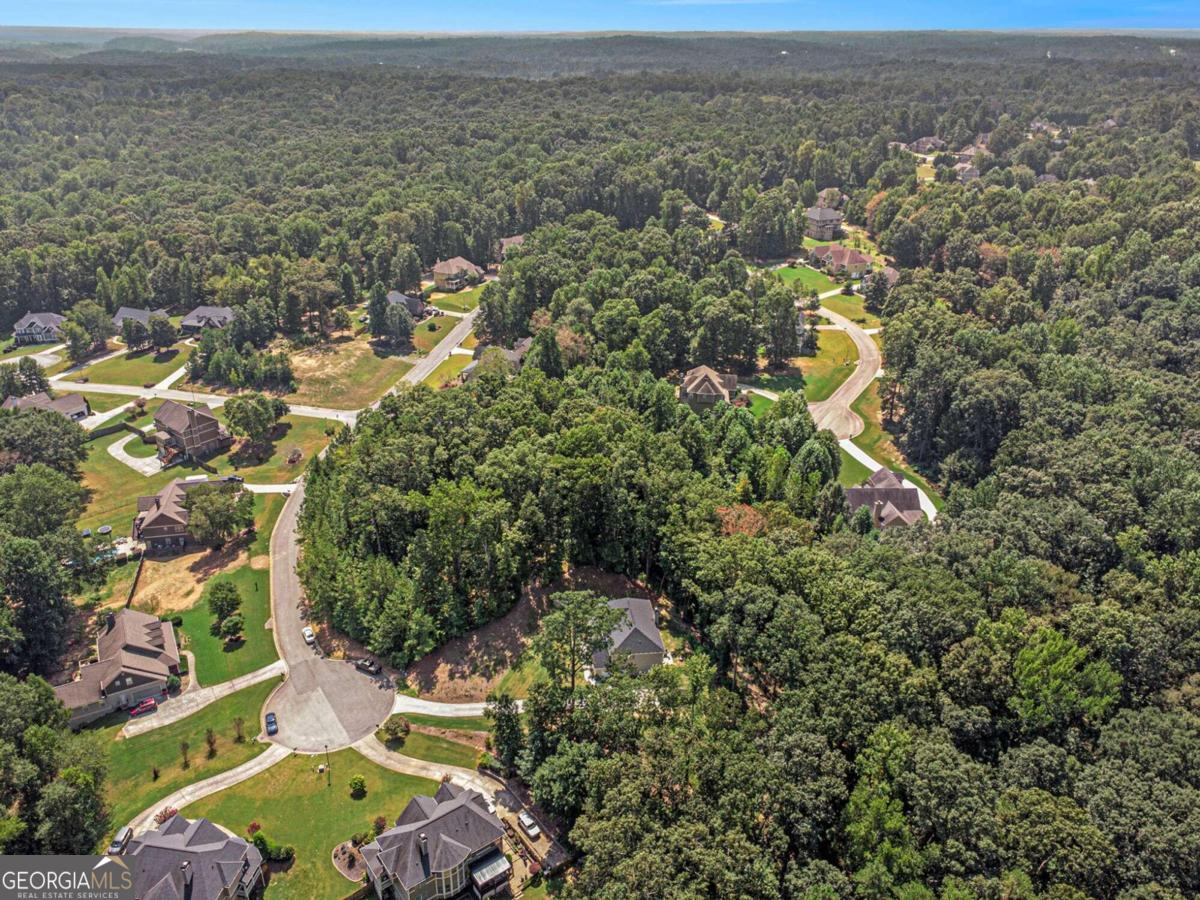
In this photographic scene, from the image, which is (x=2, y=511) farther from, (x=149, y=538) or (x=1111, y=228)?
(x=1111, y=228)

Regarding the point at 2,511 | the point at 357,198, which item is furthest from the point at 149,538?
the point at 357,198

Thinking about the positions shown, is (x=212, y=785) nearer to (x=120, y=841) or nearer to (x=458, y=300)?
(x=120, y=841)

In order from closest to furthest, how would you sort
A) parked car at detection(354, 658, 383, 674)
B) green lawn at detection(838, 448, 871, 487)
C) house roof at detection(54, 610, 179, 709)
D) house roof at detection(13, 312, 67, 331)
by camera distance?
house roof at detection(54, 610, 179, 709), parked car at detection(354, 658, 383, 674), green lawn at detection(838, 448, 871, 487), house roof at detection(13, 312, 67, 331)

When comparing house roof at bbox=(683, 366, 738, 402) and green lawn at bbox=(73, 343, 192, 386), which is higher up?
house roof at bbox=(683, 366, 738, 402)

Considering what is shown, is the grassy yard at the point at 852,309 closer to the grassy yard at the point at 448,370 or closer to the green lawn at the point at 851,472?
the green lawn at the point at 851,472

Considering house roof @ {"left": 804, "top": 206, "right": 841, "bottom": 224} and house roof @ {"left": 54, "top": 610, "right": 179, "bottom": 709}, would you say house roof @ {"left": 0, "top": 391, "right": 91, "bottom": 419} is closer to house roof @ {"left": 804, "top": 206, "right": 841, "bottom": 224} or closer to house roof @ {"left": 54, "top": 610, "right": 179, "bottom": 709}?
house roof @ {"left": 54, "top": 610, "right": 179, "bottom": 709}

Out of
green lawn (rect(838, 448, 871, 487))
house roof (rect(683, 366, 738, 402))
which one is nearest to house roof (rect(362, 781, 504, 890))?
green lawn (rect(838, 448, 871, 487))

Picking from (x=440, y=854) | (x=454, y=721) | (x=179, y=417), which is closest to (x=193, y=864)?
(x=440, y=854)
